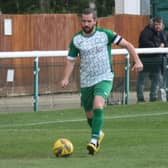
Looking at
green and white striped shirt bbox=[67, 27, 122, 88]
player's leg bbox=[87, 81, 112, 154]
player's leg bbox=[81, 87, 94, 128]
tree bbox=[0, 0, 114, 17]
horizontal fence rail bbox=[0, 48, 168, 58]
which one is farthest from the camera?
tree bbox=[0, 0, 114, 17]

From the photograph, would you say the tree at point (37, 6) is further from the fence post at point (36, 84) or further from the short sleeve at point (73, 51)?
the short sleeve at point (73, 51)

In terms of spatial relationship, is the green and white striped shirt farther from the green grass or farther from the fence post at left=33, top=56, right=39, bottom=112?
the fence post at left=33, top=56, right=39, bottom=112

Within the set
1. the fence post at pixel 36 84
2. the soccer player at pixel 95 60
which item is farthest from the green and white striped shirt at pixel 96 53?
the fence post at pixel 36 84

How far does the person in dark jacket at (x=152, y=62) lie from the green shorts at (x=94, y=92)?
819 centimetres

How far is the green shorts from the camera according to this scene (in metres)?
11.6

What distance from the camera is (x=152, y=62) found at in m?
20.2

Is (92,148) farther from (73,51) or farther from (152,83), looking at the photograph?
(152,83)

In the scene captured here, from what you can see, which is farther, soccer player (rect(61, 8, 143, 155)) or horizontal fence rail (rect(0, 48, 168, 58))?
horizontal fence rail (rect(0, 48, 168, 58))

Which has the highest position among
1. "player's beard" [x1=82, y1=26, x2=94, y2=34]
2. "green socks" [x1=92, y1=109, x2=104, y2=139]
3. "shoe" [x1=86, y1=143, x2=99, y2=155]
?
"player's beard" [x1=82, y1=26, x2=94, y2=34]

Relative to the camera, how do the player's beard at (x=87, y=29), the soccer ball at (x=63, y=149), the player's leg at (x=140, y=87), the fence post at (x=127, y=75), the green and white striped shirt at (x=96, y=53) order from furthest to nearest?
the player's leg at (x=140, y=87), the fence post at (x=127, y=75), the green and white striped shirt at (x=96, y=53), the player's beard at (x=87, y=29), the soccer ball at (x=63, y=149)

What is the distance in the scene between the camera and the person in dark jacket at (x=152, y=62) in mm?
20094

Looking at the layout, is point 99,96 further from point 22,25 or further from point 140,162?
point 22,25

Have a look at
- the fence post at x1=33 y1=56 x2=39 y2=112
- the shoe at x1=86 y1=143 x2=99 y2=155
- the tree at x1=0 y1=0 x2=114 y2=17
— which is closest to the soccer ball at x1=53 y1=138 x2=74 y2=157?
the shoe at x1=86 y1=143 x2=99 y2=155

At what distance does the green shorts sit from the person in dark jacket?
8.19 metres
